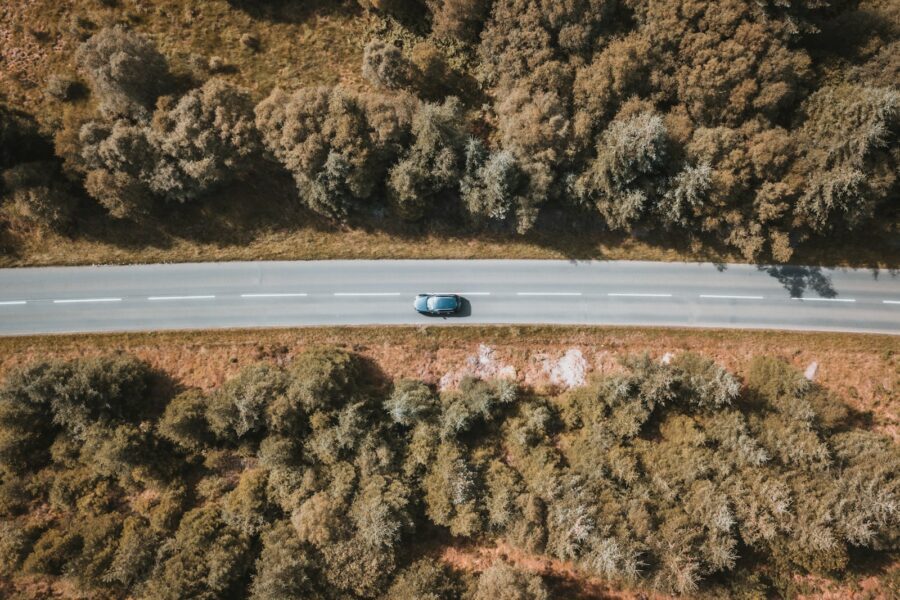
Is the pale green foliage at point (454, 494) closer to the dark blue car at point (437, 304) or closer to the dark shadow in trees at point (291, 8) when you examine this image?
the dark blue car at point (437, 304)

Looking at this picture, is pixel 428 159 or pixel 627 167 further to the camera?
pixel 428 159

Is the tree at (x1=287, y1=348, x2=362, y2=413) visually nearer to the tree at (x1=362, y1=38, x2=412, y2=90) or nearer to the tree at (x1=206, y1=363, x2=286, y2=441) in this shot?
the tree at (x1=206, y1=363, x2=286, y2=441)

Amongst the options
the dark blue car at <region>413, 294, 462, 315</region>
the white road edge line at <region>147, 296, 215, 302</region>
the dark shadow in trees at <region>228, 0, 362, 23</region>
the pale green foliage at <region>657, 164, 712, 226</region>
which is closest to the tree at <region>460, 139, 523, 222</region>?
the dark blue car at <region>413, 294, 462, 315</region>

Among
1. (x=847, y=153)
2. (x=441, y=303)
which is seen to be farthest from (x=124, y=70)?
(x=847, y=153)

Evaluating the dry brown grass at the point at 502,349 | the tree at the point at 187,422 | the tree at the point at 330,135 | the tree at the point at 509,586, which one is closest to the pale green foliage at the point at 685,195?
the dry brown grass at the point at 502,349

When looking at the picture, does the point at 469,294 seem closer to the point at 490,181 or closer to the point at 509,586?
the point at 490,181

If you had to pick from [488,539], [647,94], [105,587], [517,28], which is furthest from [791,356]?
[105,587]
